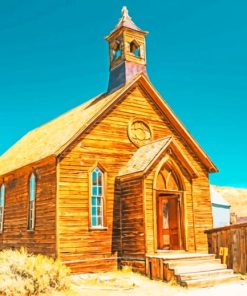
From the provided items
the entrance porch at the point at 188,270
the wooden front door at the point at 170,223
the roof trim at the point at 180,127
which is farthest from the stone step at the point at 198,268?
the roof trim at the point at 180,127

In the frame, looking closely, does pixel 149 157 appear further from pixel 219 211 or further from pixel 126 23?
pixel 219 211

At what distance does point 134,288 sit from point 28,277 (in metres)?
3.59

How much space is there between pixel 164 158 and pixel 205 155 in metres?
3.96

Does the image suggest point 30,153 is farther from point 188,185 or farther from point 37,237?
point 188,185

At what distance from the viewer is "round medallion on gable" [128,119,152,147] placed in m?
18.7

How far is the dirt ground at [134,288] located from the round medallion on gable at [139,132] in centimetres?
617

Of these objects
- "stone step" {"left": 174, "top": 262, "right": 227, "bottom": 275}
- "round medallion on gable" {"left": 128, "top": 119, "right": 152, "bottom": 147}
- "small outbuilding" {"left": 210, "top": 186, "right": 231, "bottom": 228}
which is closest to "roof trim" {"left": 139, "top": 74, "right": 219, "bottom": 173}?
"round medallion on gable" {"left": 128, "top": 119, "right": 152, "bottom": 147}

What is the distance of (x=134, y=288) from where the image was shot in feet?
43.5

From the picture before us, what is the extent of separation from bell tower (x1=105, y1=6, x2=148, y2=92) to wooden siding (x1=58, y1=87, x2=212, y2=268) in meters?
1.58

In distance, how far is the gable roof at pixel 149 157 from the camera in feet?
53.9

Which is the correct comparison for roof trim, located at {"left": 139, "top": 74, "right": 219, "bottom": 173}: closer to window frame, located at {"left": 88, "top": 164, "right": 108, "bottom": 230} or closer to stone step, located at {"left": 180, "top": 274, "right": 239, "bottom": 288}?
window frame, located at {"left": 88, "top": 164, "right": 108, "bottom": 230}

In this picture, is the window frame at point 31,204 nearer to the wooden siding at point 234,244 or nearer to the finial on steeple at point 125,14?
the wooden siding at point 234,244

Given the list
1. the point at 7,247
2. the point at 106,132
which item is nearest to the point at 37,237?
the point at 7,247

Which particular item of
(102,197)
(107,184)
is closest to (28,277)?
(102,197)
